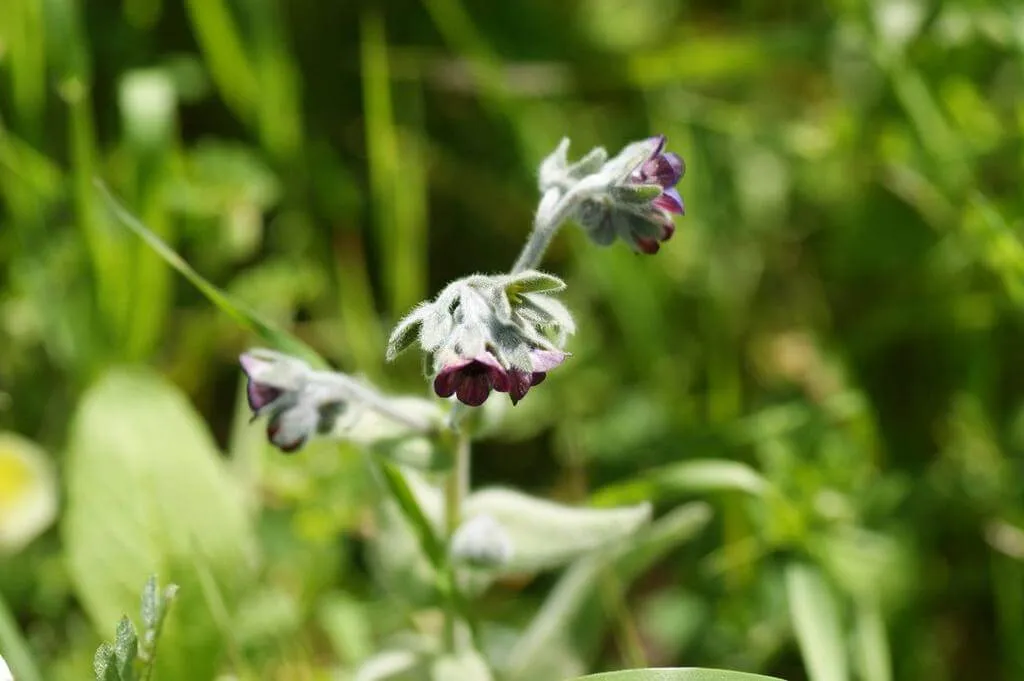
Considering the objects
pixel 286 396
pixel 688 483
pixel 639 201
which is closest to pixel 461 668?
pixel 688 483

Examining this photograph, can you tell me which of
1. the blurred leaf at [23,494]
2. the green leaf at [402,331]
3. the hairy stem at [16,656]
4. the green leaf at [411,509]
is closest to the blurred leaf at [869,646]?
the green leaf at [411,509]

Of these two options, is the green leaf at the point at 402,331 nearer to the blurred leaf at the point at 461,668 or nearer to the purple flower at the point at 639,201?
the purple flower at the point at 639,201

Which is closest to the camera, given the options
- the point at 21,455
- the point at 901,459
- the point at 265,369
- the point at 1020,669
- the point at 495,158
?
the point at 265,369

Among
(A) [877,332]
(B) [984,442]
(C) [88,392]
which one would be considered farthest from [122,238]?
(B) [984,442]

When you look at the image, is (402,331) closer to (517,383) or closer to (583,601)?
(517,383)

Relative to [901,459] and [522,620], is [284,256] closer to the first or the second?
[522,620]
